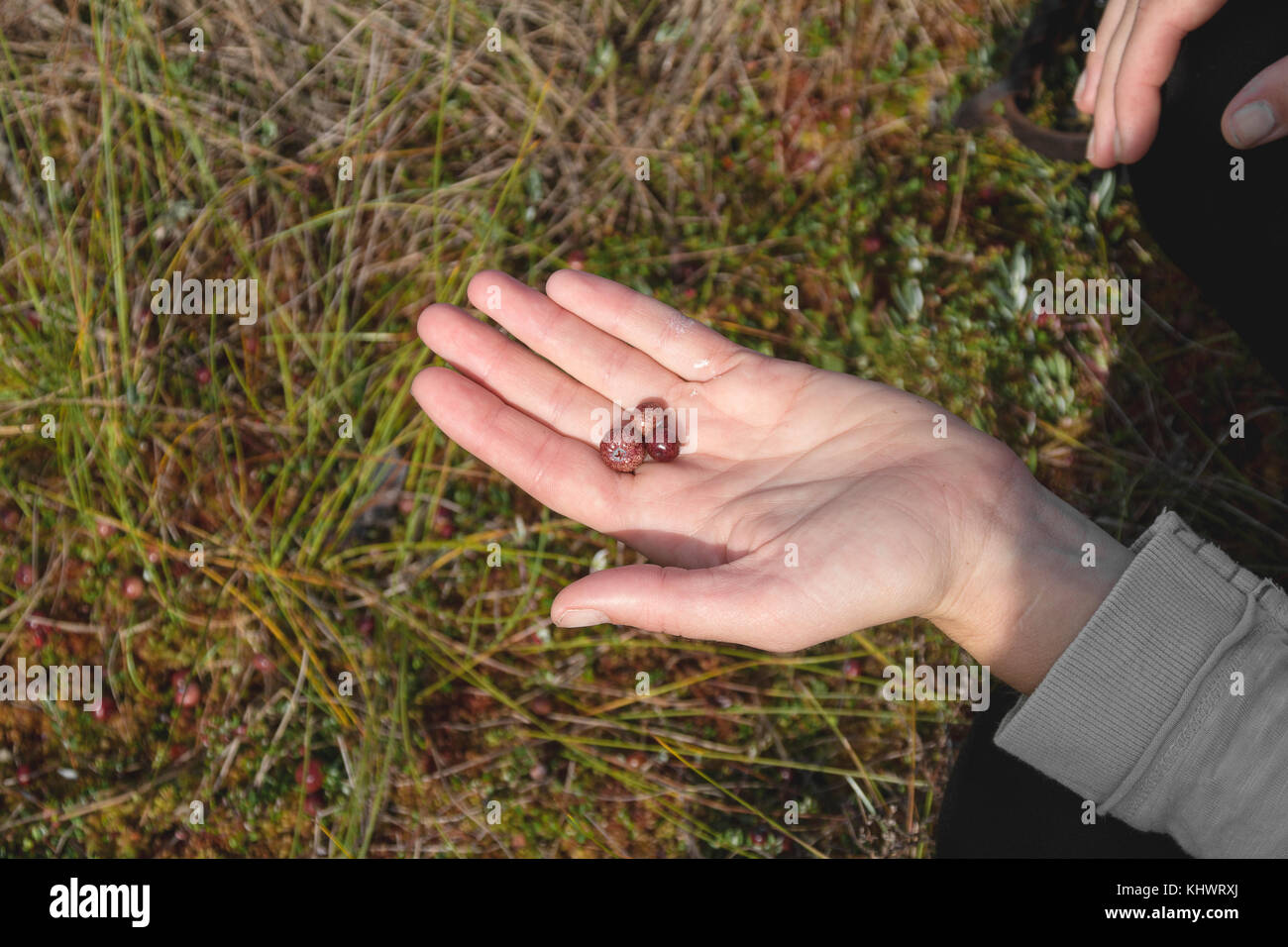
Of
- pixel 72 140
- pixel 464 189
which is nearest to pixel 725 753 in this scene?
pixel 464 189

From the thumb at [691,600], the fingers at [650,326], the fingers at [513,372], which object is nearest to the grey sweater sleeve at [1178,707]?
the thumb at [691,600]

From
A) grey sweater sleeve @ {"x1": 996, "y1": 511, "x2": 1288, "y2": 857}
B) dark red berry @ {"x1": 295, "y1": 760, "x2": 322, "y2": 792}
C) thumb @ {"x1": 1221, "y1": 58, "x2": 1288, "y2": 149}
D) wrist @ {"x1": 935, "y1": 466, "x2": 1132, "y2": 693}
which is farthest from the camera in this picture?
dark red berry @ {"x1": 295, "y1": 760, "x2": 322, "y2": 792}

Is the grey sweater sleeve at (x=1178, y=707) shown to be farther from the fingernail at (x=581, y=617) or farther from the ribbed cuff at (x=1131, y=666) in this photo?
the fingernail at (x=581, y=617)

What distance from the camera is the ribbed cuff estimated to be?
294 centimetres

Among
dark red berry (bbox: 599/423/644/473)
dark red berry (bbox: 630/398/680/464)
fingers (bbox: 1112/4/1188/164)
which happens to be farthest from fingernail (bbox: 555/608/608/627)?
fingers (bbox: 1112/4/1188/164)

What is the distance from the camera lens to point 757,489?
11.4 feet

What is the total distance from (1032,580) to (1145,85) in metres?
2.21

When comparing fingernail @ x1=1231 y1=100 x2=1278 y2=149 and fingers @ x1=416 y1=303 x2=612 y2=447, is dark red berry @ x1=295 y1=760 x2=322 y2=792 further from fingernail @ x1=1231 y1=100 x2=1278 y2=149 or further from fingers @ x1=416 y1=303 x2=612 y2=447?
fingernail @ x1=1231 y1=100 x2=1278 y2=149

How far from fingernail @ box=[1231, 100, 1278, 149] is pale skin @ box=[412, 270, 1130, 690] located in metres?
1.43

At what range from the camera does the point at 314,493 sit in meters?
4.56

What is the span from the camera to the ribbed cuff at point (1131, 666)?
2939mm

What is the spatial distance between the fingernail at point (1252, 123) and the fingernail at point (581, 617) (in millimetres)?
2900

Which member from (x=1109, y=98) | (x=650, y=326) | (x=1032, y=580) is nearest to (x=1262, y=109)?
(x=1109, y=98)

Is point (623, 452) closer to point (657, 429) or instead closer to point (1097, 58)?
point (657, 429)
